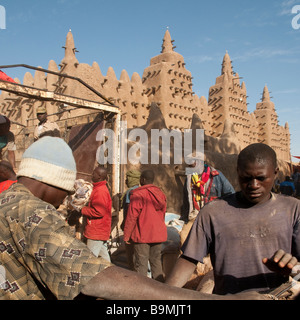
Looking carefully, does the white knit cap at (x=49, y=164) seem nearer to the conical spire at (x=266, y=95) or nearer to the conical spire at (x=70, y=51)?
the conical spire at (x=70, y=51)

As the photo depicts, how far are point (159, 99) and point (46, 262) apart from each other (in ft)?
69.6

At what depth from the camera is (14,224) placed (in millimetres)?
1148

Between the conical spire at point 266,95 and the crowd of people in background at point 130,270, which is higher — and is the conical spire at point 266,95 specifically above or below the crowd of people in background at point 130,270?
above

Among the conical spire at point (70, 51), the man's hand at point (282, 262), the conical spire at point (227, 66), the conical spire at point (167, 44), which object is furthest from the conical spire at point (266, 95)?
the man's hand at point (282, 262)

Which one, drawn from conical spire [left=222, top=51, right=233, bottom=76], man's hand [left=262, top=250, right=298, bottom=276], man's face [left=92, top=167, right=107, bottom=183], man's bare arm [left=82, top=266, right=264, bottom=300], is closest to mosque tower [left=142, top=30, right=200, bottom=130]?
conical spire [left=222, top=51, right=233, bottom=76]

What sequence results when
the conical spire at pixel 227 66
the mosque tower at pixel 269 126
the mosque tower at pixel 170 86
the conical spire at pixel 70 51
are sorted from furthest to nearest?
the mosque tower at pixel 269 126
the conical spire at pixel 227 66
the mosque tower at pixel 170 86
the conical spire at pixel 70 51

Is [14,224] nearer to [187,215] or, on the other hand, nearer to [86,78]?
[187,215]

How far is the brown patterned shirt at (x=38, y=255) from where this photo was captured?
42.0 inches

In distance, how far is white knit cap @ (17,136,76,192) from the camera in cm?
135

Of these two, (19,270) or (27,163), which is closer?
(19,270)
